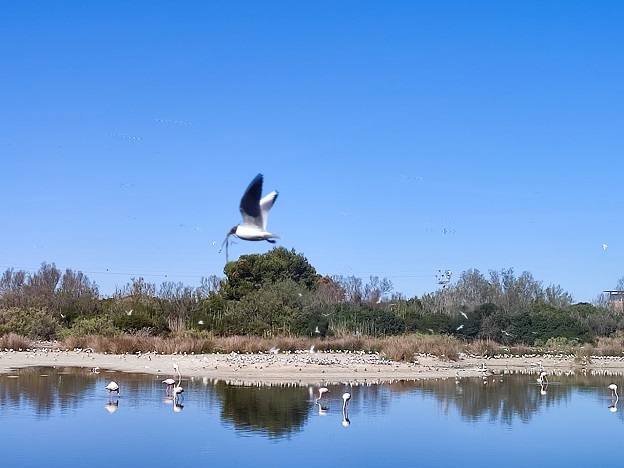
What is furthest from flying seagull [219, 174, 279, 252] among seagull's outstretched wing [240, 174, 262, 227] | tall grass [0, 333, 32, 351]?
tall grass [0, 333, 32, 351]

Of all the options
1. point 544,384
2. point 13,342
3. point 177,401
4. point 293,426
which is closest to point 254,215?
point 293,426

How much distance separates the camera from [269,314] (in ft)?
146

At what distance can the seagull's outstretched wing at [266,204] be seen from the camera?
31.2ft

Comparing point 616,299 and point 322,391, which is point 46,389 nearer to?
point 322,391

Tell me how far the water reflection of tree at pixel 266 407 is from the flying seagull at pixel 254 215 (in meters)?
8.77

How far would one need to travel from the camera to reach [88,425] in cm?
1786

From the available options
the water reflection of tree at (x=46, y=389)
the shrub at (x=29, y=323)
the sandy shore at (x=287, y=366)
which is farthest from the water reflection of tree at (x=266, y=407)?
the shrub at (x=29, y=323)

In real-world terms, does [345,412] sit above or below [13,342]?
below

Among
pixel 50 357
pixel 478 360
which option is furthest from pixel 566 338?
pixel 50 357

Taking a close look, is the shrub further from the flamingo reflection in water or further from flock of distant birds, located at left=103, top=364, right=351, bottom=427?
the flamingo reflection in water

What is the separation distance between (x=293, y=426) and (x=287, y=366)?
1269cm

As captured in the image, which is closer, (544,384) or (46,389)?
(46,389)

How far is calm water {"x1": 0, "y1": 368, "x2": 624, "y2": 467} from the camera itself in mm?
15344

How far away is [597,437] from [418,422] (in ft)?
12.2
